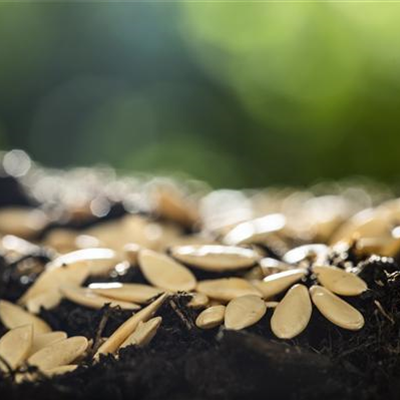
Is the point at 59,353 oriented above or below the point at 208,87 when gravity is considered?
above

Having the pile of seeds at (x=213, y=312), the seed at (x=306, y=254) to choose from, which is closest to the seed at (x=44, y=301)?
the pile of seeds at (x=213, y=312)

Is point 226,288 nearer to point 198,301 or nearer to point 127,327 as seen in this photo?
point 198,301

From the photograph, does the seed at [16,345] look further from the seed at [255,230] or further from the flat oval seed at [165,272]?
the seed at [255,230]

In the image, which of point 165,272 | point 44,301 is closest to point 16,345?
point 44,301

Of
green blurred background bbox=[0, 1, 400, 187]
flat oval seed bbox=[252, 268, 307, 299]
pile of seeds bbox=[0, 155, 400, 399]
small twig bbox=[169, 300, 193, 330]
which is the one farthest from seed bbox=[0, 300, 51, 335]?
green blurred background bbox=[0, 1, 400, 187]

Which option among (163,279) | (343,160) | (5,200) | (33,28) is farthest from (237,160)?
(163,279)

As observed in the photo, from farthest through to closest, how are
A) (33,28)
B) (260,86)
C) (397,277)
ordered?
(33,28) < (260,86) < (397,277)

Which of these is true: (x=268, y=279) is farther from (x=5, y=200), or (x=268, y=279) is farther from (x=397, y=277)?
(x=5, y=200)

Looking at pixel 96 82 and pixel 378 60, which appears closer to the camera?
pixel 378 60
